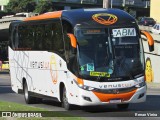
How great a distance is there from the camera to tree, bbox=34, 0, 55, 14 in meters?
106

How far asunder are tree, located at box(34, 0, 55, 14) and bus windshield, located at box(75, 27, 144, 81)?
89.3 meters

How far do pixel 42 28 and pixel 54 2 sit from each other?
92720 mm

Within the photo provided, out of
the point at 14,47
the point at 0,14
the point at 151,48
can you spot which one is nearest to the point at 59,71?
the point at 151,48

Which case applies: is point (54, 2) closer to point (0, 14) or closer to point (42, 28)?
point (0, 14)

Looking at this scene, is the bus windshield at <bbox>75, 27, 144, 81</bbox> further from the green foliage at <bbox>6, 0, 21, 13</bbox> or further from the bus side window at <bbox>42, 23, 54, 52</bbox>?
the green foliage at <bbox>6, 0, 21, 13</bbox>

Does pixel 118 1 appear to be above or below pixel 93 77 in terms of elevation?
below

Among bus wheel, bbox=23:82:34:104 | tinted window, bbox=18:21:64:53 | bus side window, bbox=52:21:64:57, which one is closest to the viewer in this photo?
bus side window, bbox=52:21:64:57

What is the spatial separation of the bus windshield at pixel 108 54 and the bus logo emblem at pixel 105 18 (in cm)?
25

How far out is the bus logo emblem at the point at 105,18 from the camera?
16688 mm

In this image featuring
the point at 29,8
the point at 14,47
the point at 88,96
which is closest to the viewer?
the point at 88,96

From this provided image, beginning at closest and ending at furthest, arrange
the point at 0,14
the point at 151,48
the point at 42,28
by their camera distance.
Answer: the point at 151,48 → the point at 42,28 → the point at 0,14

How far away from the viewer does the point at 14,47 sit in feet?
74.4

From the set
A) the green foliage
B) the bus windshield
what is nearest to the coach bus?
the bus windshield

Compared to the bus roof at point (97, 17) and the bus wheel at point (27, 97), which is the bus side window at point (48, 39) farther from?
the bus wheel at point (27, 97)
